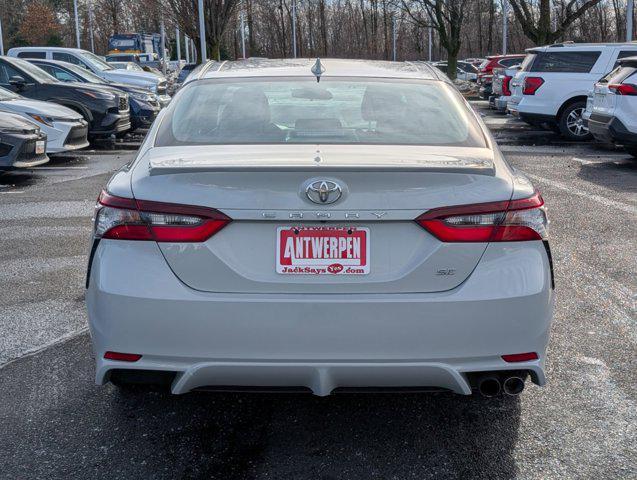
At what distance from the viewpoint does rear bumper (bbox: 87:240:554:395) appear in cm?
294

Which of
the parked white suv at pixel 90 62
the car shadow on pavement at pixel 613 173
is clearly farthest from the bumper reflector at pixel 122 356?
the parked white suv at pixel 90 62

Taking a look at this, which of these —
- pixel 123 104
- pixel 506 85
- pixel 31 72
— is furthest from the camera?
pixel 506 85

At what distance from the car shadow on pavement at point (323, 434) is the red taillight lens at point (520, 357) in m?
0.45

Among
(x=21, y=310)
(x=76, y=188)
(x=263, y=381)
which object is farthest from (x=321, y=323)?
(x=76, y=188)

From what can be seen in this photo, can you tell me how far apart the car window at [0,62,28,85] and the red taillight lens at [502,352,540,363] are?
13725mm

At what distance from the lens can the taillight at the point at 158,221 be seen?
2.97 meters

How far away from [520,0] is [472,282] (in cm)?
3673

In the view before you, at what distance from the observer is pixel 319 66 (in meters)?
4.22

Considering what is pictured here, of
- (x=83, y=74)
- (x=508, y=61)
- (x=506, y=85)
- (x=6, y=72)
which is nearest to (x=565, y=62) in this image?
(x=506, y=85)

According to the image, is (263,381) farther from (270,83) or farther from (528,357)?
(270,83)

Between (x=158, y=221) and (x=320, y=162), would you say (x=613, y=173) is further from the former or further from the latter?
(x=158, y=221)

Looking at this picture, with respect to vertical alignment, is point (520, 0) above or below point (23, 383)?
A: above

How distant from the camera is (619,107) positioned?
12.2m

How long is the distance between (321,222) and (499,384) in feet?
3.10
